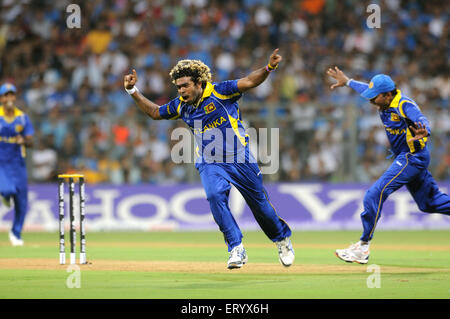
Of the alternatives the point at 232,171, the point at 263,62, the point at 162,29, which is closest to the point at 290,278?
the point at 232,171

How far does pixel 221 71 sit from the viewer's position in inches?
862

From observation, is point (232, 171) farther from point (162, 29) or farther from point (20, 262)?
point (162, 29)

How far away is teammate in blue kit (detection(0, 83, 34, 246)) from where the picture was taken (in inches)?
583

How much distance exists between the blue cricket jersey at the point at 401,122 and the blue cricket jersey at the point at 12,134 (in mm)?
6978

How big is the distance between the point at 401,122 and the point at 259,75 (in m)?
2.47

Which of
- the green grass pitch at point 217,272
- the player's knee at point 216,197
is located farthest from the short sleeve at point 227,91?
the green grass pitch at point 217,272

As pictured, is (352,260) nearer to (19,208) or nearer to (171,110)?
(171,110)

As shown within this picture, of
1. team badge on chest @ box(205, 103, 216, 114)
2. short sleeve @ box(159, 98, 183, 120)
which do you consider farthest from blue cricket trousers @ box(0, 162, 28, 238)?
team badge on chest @ box(205, 103, 216, 114)

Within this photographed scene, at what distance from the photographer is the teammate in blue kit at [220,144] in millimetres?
9609

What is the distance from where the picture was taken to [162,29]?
23.3 metres

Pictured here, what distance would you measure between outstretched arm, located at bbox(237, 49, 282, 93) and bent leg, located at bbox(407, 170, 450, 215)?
9.54 ft

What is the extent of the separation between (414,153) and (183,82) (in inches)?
129

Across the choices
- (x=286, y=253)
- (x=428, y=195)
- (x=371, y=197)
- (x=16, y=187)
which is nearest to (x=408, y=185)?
(x=428, y=195)

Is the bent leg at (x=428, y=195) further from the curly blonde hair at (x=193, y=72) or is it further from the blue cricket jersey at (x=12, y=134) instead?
the blue cricket jersey at (x=12, y=134)
